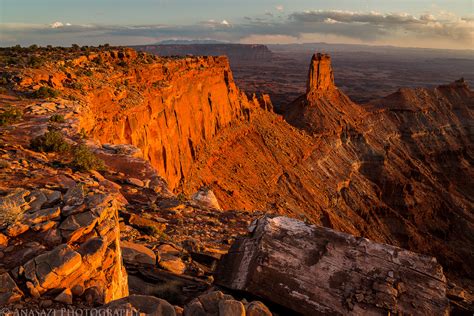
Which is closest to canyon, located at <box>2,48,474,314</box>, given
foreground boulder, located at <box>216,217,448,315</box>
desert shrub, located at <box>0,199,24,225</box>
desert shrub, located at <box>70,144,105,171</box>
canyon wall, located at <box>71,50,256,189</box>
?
canyon wall, located at <box>71,50,256,189</box>

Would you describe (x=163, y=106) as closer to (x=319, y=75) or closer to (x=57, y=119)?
(x=57, y=119)

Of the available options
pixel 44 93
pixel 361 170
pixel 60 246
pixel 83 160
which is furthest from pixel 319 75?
pixel 60 246

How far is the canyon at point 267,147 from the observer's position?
14078mm

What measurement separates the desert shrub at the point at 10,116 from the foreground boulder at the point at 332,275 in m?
9.49

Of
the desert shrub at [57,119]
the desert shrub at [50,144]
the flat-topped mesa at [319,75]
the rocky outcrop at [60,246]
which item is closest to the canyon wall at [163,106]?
the desert shrub at [57,119]

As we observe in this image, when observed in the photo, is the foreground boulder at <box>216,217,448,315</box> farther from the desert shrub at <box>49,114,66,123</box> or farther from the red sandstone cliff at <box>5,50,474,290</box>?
the red sandstone cliff at <box>5,50,474,290</box>

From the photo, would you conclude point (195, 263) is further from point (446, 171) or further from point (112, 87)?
point (446, 171)

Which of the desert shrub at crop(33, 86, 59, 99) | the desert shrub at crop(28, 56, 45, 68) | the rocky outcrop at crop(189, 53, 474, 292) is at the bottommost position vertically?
the rocky outcrop at crop(189, 53, 474, 292)

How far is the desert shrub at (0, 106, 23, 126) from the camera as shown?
11299 mm

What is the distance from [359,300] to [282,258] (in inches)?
55.5

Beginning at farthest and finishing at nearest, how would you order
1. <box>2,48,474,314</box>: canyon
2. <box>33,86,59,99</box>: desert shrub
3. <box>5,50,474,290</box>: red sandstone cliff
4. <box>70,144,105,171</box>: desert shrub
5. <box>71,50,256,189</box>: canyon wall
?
<box>5,50,474,290</box>: red sandstone cliff
<box>71,50,256,189</box>: canyon wall
<box>33,86,59,99</box>: desert shrub
<box>2,48,474,314</box>: canyon
<box>70,144,105,171</box>: desert shrub

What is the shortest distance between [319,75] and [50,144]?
4899cm

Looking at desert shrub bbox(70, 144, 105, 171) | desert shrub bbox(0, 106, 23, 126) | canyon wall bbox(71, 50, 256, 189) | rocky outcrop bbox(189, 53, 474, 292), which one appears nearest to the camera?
desert shrub bbox(70, 144, 105, 171)

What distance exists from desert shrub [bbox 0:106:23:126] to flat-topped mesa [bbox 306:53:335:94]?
45.2 metres
